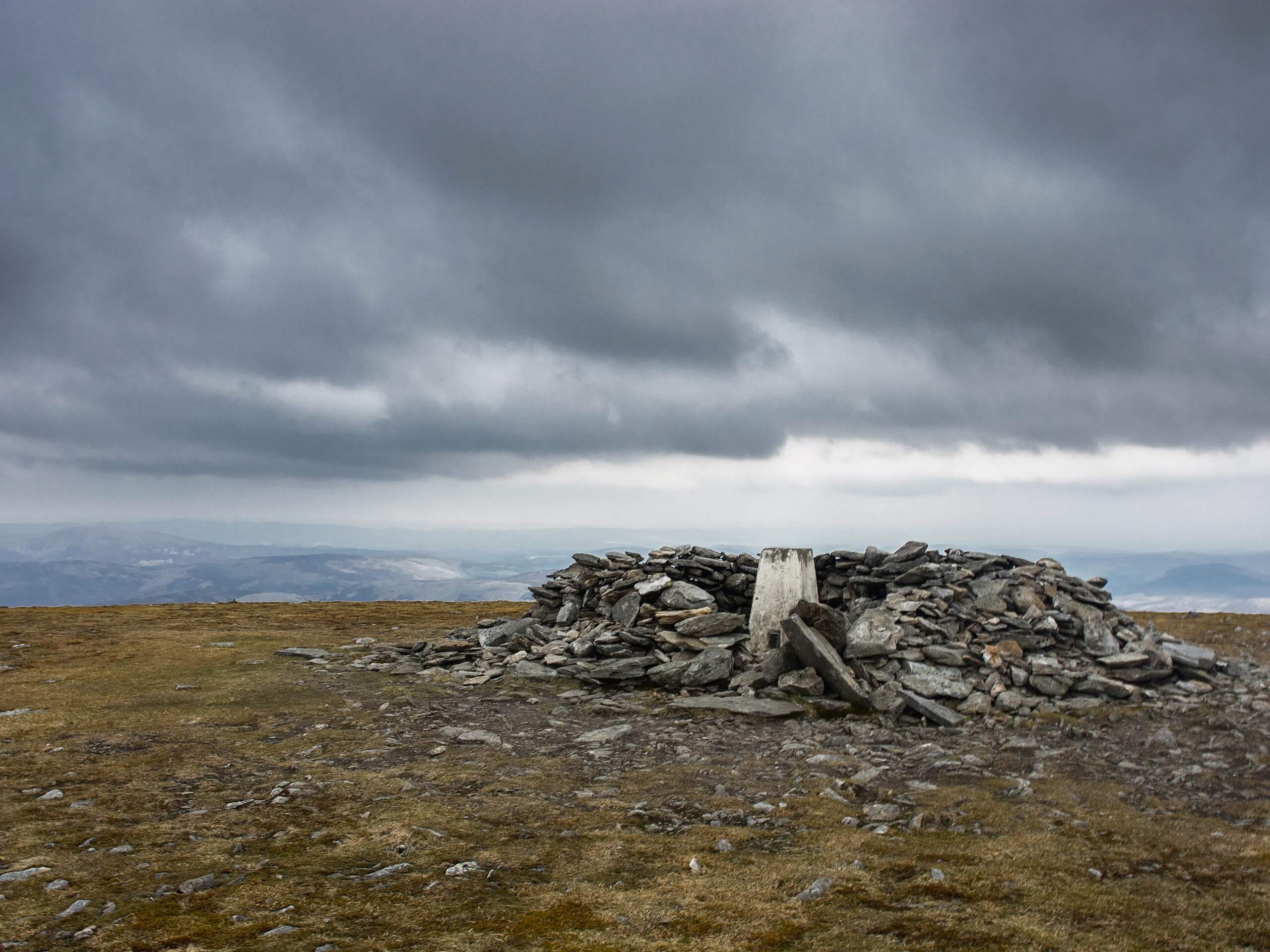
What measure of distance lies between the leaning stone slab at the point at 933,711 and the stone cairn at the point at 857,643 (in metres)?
0.03

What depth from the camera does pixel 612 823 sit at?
9.48 metres

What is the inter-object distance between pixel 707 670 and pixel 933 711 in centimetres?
550

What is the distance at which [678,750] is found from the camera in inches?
521

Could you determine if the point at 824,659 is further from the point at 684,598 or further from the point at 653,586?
the point at 653,586

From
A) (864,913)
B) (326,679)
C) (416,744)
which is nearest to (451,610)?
(326,679)

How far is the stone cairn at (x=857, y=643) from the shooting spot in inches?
641

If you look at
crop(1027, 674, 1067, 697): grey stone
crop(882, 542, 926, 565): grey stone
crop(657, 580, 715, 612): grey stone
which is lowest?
crop(1027, 674, 1067, 697): grey stone

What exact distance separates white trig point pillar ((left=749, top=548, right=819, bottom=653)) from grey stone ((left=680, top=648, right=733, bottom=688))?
1764mm

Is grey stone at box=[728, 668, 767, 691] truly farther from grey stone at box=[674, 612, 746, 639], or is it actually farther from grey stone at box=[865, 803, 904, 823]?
grey stone at box=[865, 803, 904, 823]

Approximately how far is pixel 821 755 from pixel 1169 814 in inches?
197

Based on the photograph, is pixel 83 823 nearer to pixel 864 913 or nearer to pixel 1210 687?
pixel 864 913

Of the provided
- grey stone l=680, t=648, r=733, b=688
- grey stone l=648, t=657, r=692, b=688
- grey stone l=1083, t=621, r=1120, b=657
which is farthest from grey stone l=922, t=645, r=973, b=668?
grey stone l=648, t=657, r=692, b=688

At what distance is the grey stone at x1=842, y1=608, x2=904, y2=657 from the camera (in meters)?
17.7

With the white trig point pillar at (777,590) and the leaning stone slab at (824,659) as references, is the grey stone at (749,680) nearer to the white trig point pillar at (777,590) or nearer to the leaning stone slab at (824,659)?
Result: the leaning stone slab at (824,659)
